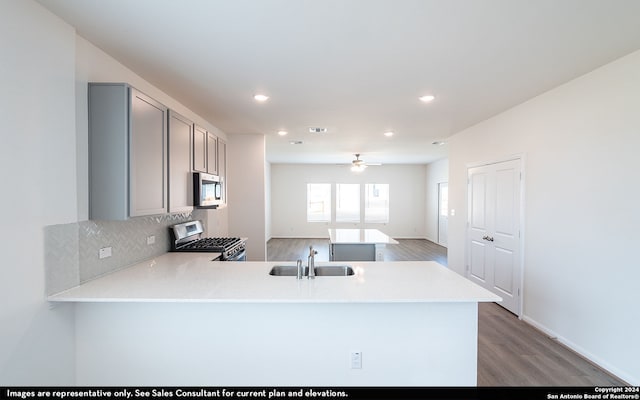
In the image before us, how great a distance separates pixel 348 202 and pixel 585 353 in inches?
304

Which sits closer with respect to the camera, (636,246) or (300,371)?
(300,371)

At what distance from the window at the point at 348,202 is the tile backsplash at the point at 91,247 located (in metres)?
7.39

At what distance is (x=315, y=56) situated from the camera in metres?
2.27

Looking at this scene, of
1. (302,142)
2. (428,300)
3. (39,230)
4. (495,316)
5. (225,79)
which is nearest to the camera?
(39,230)

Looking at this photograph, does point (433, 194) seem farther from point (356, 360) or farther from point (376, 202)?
point (356, 360)

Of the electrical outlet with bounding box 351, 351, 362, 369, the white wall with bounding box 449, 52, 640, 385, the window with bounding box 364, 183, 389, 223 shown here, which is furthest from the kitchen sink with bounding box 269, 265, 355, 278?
the window with bounding box 364, 183, 389, 223

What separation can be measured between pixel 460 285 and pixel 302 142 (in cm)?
445

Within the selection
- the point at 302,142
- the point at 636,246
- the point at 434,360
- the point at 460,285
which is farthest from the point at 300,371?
the point at 302,142

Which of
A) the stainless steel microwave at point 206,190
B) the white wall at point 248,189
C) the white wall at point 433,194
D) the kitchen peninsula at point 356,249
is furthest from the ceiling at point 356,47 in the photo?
the white wall at point 433,194

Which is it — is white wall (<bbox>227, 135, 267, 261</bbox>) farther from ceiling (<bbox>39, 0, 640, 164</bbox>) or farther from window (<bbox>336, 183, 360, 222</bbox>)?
window (<bbox>336, 183, 360, 222</bbox>)

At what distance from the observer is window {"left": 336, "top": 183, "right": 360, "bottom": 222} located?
33.1 feet

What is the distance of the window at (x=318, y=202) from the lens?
10.1m

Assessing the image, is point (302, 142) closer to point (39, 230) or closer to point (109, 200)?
point (109, 200)

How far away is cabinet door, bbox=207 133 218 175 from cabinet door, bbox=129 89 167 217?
1001 mm
